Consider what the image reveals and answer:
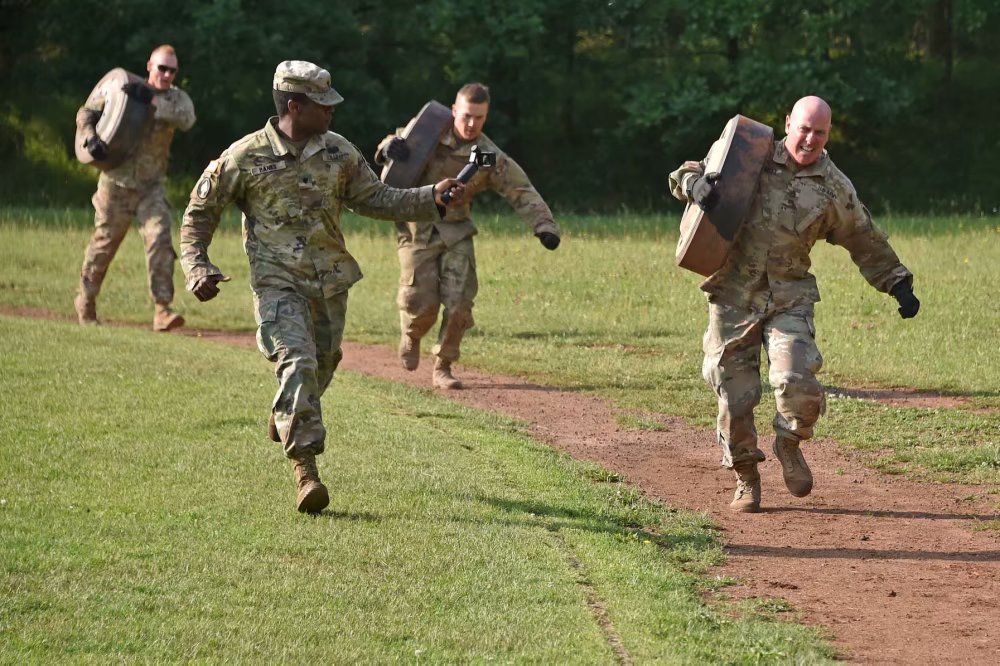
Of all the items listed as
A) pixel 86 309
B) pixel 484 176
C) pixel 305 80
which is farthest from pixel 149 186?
pixel 305 80

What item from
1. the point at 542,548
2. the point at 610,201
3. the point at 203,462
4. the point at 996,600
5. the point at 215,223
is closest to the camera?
the point at 996,600

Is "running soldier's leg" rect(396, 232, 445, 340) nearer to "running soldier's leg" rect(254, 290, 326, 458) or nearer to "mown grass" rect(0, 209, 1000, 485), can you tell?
"mown grass" rect(0, 209, 1000, 485)

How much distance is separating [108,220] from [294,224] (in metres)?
7.81

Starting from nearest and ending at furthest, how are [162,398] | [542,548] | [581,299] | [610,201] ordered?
[542,548] < [162,398] < [581,299] < [610,201]

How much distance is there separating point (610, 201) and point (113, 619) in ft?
99.6

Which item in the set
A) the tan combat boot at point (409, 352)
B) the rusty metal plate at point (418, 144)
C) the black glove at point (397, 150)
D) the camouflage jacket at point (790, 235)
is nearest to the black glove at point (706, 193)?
the camouflage jacket at point (790, 235)

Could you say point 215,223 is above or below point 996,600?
above

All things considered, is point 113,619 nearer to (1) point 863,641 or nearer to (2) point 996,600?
(1) point 863,641

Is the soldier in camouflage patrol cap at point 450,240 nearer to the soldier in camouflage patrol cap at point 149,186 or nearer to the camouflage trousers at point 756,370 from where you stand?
the camouflage trousers at point 756,370

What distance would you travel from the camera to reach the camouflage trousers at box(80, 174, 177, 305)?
50.3 feet

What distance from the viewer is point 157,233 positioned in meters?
15.3

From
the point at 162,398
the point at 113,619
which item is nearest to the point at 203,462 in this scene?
the point at 162,398

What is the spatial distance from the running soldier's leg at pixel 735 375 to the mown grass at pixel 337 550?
1.75 ft

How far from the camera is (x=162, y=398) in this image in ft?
36.4
